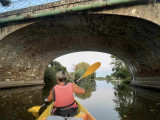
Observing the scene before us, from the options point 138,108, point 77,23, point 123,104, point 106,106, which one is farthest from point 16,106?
point 77,23

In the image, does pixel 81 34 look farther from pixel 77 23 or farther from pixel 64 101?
pixel 64 101

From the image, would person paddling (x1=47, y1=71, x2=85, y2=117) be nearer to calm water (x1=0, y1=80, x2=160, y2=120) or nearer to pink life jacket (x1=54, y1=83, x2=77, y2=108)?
pink life jacket (x1=54, y1=83, x2=77, y2=108)

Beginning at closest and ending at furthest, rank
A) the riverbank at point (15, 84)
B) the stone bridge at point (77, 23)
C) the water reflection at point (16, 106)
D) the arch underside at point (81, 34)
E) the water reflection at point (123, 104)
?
the water reflection at point (16, 106)
the water reflection at point (123, 104)
the stone bridge at point (77, 23)
the arch underside at point (81, 34)
the riverbank at point (15, 84)

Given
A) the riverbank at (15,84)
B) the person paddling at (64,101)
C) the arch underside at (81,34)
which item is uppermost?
the arch underside at (81,34)

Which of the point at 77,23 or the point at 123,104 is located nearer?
the point at 123,104

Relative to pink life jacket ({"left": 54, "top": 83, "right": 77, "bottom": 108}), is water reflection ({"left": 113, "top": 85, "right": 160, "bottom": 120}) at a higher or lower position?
lower

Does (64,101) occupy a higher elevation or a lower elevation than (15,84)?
higher

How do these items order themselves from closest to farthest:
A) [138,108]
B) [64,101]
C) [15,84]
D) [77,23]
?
1. [64,101]
2. [138,108]
3. [77,23]
4. [15,84]

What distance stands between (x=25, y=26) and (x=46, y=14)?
5.40ft

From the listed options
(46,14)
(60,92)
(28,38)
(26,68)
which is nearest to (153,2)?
(46,14)

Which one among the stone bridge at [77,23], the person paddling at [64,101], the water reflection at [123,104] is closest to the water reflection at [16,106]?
the person paddling at [64,101]

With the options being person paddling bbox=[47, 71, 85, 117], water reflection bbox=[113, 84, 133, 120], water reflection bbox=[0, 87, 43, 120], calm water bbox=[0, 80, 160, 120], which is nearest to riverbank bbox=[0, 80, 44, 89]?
calm water bbox=[0, 80, 160, 120]

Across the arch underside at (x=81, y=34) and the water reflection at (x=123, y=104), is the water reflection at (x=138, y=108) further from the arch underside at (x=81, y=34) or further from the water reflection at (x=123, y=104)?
the arch underside at (x=81, y=34)

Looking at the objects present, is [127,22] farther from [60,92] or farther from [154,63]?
[60,92]
